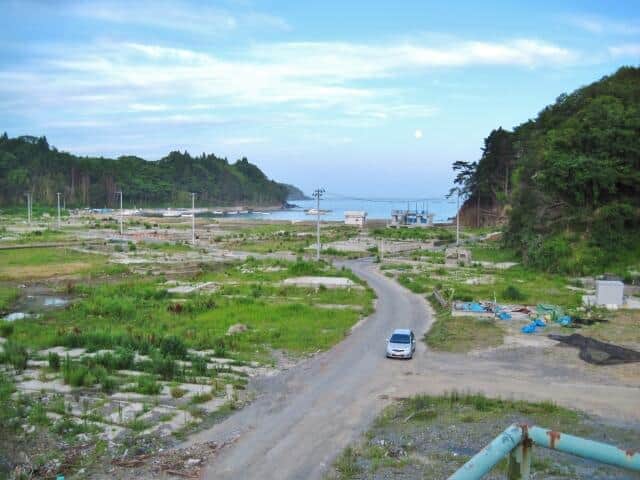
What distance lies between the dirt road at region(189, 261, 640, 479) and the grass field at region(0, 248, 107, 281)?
35.1 meters

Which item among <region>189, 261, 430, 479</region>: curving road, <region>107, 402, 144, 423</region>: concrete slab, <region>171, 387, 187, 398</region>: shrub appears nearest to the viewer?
<region>189, 261, 430, 479</region>: curving road

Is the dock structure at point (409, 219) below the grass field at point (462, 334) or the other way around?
the other way around

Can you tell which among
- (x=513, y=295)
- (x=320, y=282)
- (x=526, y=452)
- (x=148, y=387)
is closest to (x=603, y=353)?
(x=513, y=295)

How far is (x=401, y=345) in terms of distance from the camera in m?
25.6

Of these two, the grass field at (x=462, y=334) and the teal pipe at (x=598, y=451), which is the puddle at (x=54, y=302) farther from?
the teal pipe at (x=598, y=451)

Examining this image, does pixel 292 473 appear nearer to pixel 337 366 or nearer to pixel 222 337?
pixel 337 366

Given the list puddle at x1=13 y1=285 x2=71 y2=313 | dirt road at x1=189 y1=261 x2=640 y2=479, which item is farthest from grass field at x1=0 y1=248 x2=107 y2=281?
dirt road at x1=189 y1=261 x2=640 y2=479

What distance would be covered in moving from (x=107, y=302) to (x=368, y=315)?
52.6ft

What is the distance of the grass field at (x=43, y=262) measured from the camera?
5294 centimetres

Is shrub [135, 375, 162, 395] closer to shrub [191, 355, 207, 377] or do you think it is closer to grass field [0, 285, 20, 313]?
shrub [191, 355, 207, 377]

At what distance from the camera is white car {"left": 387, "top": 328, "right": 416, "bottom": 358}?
998 inches

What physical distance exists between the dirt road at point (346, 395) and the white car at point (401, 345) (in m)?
0.39

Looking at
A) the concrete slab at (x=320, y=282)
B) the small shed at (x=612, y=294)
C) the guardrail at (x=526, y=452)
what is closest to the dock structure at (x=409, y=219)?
the concrete slab at (x=320, y=282)

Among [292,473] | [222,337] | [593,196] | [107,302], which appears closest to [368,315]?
[222,337]
